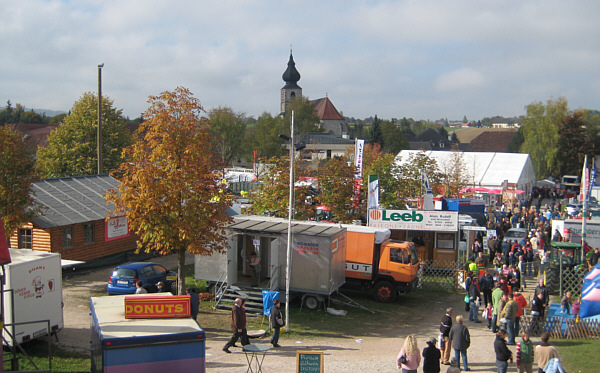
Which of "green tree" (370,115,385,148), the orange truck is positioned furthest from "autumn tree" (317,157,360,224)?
"green tree" (370,115,385,148)

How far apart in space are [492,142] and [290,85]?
178 feet

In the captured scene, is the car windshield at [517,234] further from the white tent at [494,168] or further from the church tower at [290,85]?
the church tower at [290,85]

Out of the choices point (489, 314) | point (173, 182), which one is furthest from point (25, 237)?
point (489, 314)

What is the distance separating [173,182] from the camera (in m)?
16.8

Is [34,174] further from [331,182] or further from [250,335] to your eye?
[331,182]

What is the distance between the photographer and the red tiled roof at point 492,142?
111m

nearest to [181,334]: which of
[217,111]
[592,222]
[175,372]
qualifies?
[175,372]

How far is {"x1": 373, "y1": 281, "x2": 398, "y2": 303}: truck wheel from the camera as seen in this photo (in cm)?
2066

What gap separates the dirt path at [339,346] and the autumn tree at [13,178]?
3.44 meters

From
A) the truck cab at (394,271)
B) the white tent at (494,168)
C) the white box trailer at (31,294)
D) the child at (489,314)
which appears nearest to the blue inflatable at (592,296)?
the child at (489,314)

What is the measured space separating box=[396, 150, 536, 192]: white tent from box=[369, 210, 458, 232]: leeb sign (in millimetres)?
27413

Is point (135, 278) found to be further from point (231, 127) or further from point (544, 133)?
point (231, 127)

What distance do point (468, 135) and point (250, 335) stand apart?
18658cm

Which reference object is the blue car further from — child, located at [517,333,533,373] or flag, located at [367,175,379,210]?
child, located at [517,333,533,373]
